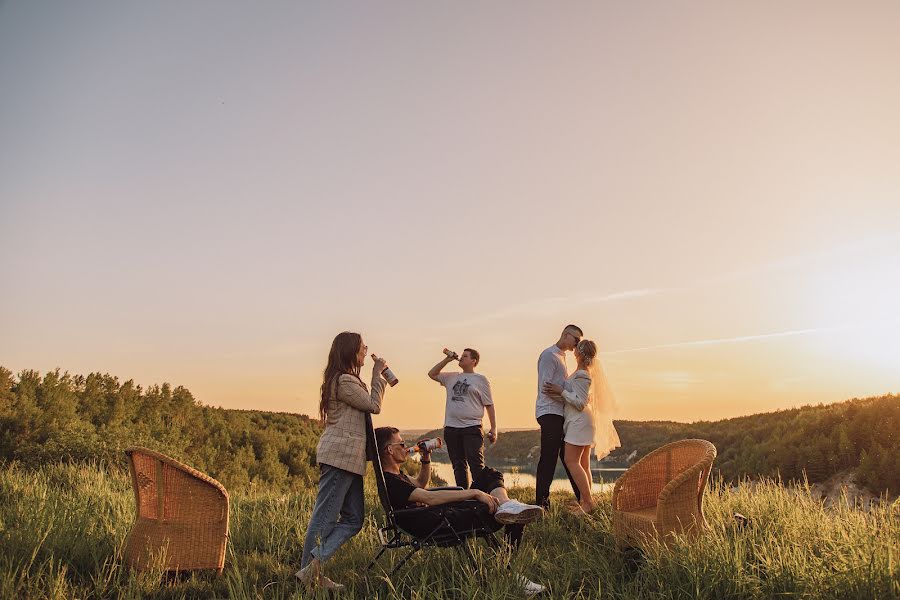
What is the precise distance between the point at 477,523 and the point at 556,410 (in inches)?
102

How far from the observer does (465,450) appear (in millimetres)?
7875

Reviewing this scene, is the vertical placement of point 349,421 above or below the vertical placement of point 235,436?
above

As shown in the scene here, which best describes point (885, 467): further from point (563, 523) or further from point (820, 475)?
point (563, 523)

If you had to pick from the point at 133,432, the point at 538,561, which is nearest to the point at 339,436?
the point at 538,561

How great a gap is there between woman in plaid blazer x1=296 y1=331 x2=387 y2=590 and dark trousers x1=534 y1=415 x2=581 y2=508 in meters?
2.77

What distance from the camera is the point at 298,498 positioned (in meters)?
9.52

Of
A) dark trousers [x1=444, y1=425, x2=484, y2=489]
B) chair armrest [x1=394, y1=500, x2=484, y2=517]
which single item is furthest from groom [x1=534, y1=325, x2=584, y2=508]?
chair armrest [x1=394, y1=500, x2=484, y2=517]

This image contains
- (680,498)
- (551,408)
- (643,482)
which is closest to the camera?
(680,498)

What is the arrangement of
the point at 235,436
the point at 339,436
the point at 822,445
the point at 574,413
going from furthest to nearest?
the point at 235,436
the point at 822,445
the point at 574,413
the point at 339,436

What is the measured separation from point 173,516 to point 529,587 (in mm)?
2703

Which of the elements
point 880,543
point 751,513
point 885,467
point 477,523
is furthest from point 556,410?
point 885,467

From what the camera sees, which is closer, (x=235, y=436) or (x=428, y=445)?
(x=428, y=445)

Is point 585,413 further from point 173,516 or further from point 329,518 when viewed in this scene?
point 173,516

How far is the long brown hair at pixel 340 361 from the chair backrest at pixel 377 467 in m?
0.33
